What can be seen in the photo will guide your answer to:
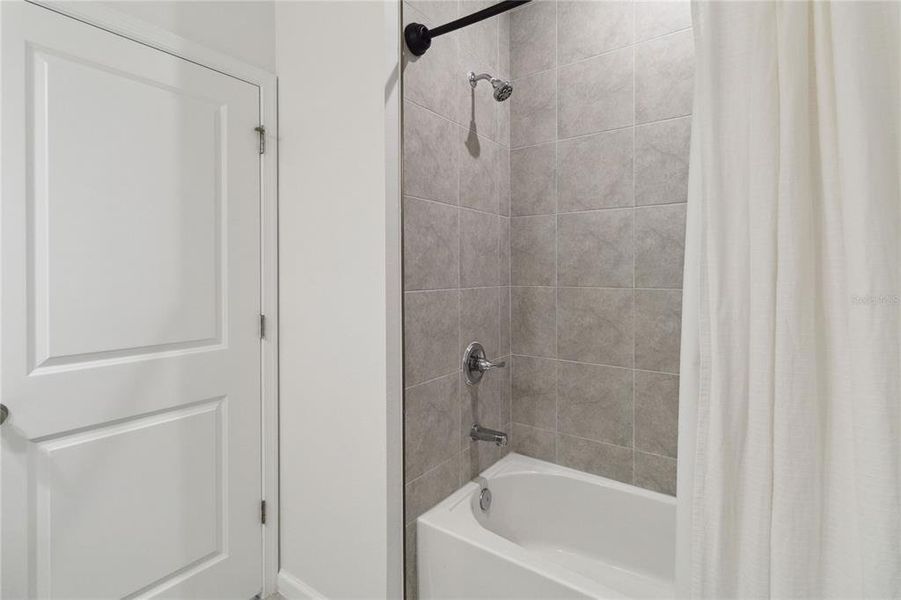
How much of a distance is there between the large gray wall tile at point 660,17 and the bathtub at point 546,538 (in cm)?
174

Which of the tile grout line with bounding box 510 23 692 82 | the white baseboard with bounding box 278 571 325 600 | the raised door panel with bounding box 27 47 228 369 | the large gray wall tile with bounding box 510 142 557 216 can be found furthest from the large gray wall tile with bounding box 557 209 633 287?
the white baseboard with bounding box 278 571 325 600

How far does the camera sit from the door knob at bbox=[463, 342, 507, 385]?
68.0 inches

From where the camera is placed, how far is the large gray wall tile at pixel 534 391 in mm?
1958

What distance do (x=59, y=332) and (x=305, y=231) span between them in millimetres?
760

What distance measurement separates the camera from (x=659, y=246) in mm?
1669

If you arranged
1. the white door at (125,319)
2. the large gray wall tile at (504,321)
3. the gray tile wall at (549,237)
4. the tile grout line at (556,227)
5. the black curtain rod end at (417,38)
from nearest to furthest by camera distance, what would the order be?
the white door at (125,319)
the black curtain rod end at (417,38)
the gray tile wall at (549,237)
the tile grout line at (556,227)
the large gray wall tile at (504,321)

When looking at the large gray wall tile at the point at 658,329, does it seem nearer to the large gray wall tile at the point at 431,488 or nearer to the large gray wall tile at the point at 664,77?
the large gray wall tile at the point at 664,77

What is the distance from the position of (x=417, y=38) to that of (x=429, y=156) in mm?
364

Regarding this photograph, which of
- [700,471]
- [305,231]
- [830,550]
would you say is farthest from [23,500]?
[830,550]

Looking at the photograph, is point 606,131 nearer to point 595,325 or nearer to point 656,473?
Result: point 595,325

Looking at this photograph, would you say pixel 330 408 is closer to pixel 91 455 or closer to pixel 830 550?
pixel 91 455

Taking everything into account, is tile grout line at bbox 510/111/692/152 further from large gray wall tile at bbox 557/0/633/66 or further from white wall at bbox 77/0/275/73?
white wall at bbox 77/0/275/73

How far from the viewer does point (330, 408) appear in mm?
1567

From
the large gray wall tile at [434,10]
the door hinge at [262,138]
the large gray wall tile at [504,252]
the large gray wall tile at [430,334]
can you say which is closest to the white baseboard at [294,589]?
the large gray wall tile at [430,334]
